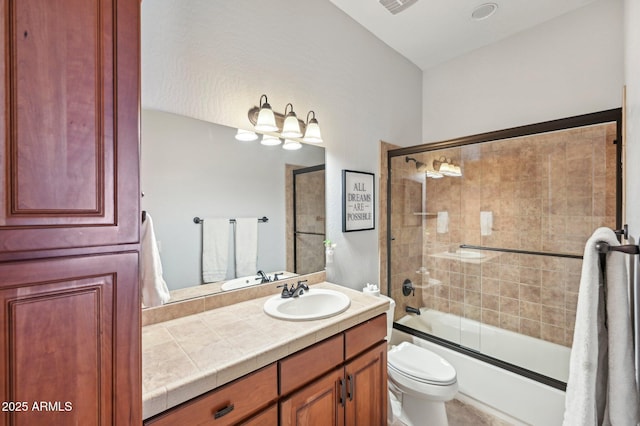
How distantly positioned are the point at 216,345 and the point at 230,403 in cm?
21

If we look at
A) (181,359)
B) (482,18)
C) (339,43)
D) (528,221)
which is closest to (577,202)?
(528,221)

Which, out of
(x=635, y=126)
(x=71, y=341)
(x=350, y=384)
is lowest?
(x=350, y=384)

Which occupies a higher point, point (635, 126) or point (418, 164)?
point (418, 164)

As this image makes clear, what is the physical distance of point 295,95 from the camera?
1.84 meters

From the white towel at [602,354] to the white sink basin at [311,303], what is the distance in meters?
0.93

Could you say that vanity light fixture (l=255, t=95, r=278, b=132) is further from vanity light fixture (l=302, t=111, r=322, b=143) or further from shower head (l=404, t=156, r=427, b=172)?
shower head (l=404, t=156, r=427, b=172)

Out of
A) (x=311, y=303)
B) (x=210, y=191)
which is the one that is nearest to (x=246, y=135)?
(x=210, y=191)

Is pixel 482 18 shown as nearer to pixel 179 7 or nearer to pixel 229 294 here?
pixel 179 7

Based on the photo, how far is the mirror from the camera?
133 cm

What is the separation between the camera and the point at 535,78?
229cm

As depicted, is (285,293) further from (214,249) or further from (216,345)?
(216,345)

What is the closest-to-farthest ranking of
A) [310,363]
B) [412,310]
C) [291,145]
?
[310,363], [291,145], [412,310]

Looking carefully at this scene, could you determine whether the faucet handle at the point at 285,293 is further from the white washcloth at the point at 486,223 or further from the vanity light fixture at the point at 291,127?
the white washcloth at the point at 486,223

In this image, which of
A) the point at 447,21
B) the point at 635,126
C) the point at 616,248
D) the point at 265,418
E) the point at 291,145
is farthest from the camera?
the point at 447,21
